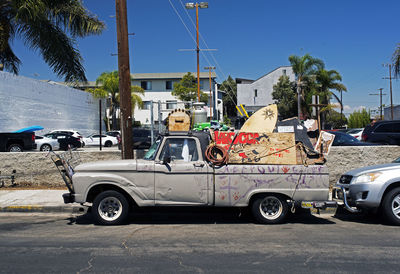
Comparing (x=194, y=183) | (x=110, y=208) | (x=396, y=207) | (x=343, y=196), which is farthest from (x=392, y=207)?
(x=110, y=208)

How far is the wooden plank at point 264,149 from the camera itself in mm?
7344

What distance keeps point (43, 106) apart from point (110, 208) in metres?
25.3

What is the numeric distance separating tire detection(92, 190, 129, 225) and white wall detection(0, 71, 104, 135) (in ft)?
68.2

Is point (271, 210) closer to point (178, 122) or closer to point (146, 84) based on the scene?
point (178, 122)

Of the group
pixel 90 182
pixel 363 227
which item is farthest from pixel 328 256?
pixel 90 182

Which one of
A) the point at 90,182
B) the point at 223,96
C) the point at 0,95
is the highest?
the point at 223,96

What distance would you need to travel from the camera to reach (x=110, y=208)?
288 inches

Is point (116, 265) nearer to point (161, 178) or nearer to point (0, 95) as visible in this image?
point (161, 178)

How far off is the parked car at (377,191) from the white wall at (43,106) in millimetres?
23535

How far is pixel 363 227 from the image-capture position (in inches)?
288

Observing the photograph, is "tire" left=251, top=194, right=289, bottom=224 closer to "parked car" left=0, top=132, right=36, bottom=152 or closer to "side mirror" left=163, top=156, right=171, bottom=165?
"side mirror" left=163, top=156, right=171, bottom=165

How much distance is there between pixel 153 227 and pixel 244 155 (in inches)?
87.9

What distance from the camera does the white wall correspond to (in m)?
25.4

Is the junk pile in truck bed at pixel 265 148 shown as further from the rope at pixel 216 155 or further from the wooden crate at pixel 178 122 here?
the wooden crate at pixel 178 122
